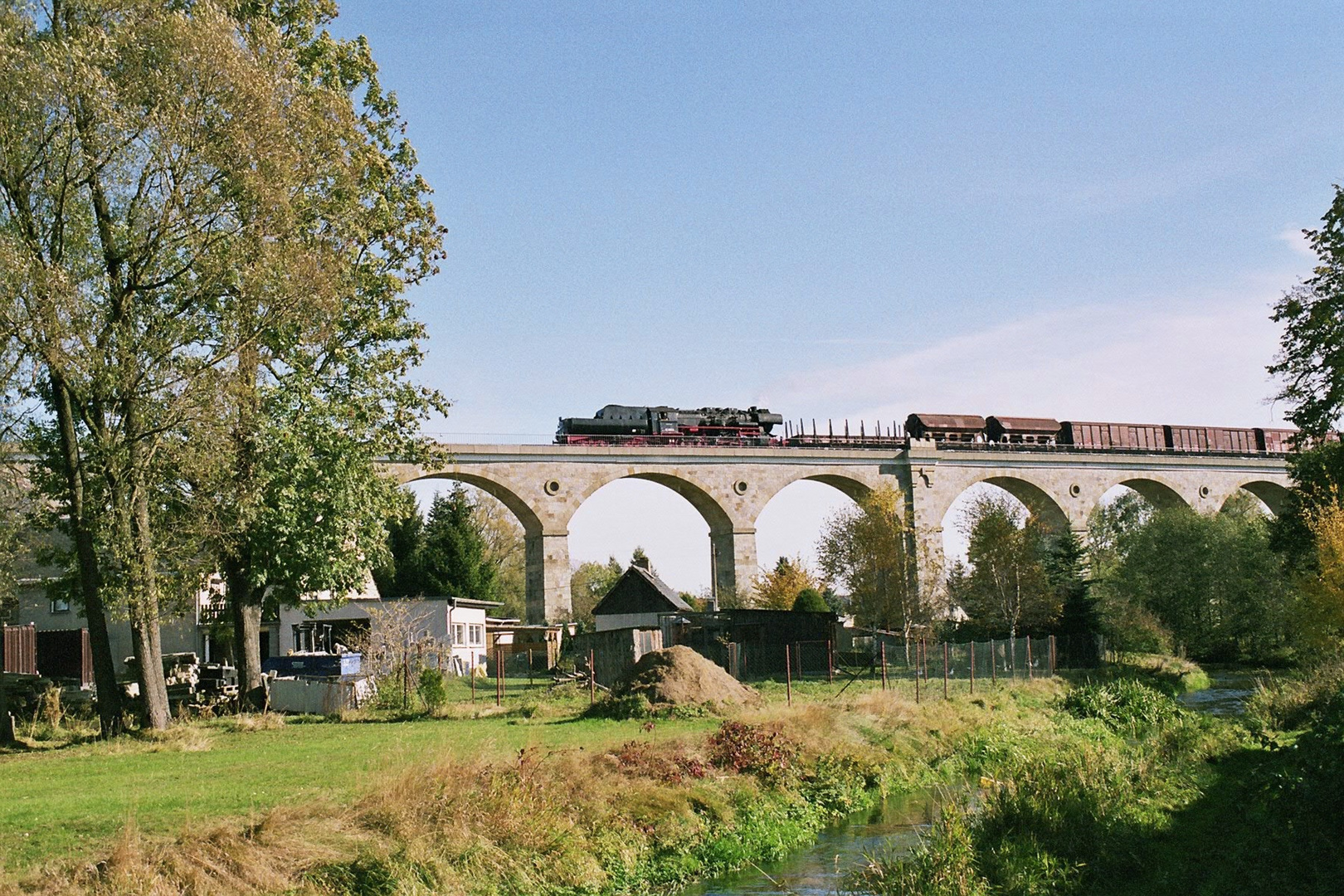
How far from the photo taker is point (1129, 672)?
88.6 feet

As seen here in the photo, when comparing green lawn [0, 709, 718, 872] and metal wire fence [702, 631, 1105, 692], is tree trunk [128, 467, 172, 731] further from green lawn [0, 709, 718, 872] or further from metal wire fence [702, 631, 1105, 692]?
metal wire fence [702, 631, 1105, 692]

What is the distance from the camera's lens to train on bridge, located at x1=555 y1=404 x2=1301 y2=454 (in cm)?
4300

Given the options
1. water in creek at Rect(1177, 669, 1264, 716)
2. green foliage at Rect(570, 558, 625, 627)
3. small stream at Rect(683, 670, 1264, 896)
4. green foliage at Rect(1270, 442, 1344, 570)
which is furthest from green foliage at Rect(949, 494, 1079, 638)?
green foliage at Rect(570, 558, 625, 627)

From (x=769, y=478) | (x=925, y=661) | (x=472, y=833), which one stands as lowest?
(x=472, y=833)

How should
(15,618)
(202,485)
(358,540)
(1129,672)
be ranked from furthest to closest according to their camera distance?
(15,618) < (1129,672) < (358,540) < (202,485)

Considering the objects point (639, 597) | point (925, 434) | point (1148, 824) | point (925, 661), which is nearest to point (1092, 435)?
point (925, 434)

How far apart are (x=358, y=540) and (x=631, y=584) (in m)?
17.2

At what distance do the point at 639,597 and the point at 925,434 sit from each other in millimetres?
17498

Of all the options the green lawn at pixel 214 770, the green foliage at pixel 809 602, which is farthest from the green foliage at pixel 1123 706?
the green foliage at pixel 809 602

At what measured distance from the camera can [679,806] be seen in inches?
483

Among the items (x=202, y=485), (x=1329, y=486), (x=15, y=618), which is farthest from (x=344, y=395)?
(x=1329, y=486)

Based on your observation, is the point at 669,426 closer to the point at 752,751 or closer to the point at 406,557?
the point at 406,557

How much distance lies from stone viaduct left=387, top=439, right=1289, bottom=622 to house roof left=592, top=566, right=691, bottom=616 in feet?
7.60

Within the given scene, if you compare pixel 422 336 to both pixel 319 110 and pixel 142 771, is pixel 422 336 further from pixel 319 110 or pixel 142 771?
pixel 142 771
